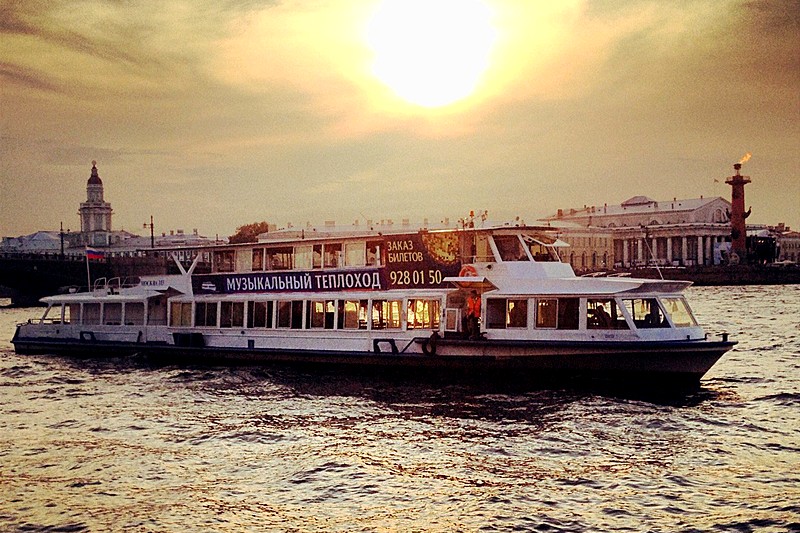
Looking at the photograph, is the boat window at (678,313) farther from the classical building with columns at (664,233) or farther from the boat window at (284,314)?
the classical building with columns at (664,233)

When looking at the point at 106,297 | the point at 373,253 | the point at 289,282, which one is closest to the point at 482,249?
the point at 373,253

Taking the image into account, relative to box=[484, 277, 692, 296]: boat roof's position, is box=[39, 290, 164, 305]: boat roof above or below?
below

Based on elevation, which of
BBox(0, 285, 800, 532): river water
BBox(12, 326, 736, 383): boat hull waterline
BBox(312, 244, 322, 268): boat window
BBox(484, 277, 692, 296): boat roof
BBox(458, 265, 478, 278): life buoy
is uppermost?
BBox(312, 244, 322, 268): boat window

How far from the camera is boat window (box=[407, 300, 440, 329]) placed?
24953 millimetres

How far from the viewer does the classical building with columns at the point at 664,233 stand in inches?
5969

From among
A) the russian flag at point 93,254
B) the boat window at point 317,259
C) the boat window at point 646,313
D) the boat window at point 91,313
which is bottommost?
the boat window at point 91,313

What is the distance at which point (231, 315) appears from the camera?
29.0 meters

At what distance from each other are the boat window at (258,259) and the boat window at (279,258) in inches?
11.2

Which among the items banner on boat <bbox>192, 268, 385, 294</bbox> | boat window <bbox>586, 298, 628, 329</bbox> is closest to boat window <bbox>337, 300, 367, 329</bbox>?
banner on boat <bbox>192, 268, 385, 294</bbox>

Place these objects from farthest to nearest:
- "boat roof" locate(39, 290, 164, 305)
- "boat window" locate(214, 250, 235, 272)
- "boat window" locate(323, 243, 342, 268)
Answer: "boat roof" locate(39, 290, 164, 305) < "boat window" locate(214, 250, 235, 272) < "boat window" locate(323, 243, 342, 268)

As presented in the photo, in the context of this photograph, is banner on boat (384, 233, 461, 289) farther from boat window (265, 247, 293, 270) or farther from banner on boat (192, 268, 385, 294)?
boat window (265, 247, 293, 270)

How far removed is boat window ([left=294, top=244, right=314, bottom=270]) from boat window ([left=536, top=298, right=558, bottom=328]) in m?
8.40

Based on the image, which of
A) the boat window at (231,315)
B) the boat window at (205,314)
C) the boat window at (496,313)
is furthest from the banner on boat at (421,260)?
the boat window at (205,314)

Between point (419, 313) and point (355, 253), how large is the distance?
11.2 feet
